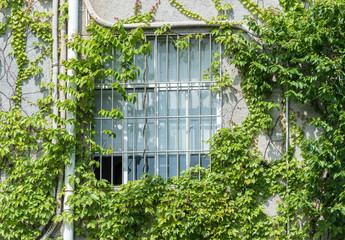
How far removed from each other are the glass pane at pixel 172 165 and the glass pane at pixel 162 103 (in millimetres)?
599

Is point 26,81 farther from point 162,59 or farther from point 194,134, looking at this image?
point 194,134

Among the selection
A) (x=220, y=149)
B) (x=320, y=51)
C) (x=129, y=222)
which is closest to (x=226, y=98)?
(x=220, y=149)

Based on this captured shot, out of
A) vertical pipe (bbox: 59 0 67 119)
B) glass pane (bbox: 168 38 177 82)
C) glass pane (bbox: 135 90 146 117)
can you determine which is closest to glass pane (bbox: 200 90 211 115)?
glass pane (bbox: 168 38 177 82)

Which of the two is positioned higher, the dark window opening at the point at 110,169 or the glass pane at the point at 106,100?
the glass pane at the point at 106,100

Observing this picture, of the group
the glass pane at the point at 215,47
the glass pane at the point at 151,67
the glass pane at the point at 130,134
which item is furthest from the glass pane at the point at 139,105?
the glass pane at the point at 215,47

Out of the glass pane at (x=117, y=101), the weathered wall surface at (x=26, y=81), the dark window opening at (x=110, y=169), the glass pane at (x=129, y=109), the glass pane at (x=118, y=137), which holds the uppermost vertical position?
the weathered wall surface at (x=26, y=81)

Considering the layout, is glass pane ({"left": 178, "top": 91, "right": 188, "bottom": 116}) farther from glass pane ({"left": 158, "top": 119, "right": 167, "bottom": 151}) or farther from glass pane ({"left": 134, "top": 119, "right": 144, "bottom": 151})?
glass pane ({"left": 134, "top": 119, "right": 144, "bottom": 151})

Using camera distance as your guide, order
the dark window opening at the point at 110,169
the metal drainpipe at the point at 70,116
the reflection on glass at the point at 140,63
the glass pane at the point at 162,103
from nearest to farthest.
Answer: the metal drainpipe at the point at 70,116, the dark window opening at the point at 110,169, the glass pane at the point at 162,103, the reflection on glass at the point at 140,63

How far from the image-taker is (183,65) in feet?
27.5

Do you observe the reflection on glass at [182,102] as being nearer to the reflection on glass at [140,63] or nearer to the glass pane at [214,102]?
the glass pane at [214,102]

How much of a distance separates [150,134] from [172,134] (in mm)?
300

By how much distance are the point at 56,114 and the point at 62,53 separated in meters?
0.85

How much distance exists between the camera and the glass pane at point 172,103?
831 cm

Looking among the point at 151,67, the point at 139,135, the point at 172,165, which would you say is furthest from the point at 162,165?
the point at 151,67
